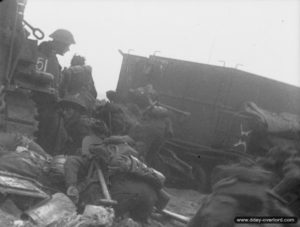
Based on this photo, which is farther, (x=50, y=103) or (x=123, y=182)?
(x=50, y=103)

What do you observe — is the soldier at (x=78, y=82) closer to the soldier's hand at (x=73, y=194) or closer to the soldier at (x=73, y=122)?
the soldier at (x=73, y=122)

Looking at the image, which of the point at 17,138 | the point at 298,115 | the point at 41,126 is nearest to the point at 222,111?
the point at 298,115

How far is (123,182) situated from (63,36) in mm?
4148

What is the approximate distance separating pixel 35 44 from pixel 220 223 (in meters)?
5.78

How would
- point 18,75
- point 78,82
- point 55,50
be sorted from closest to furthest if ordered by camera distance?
point 18,75
point 55,50
point 78,82

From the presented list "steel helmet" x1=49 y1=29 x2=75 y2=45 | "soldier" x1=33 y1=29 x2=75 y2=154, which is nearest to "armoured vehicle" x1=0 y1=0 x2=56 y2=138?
"soldier" x1=33 y1=29 x2=75 y2=154

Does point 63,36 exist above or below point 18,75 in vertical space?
above

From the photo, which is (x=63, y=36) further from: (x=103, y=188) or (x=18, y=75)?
(x=103, y=188)

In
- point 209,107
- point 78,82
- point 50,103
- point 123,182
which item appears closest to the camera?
point 123,182

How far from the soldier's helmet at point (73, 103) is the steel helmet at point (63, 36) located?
104 centimetres

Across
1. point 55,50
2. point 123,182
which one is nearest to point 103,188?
point 123,182

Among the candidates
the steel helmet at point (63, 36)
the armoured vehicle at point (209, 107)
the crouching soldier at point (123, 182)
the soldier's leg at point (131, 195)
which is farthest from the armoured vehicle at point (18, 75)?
the armoured vehicle at point (209, 107)

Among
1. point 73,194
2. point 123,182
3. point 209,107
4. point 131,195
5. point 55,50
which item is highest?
point 55,50

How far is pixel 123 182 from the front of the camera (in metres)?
Result: 5.58
